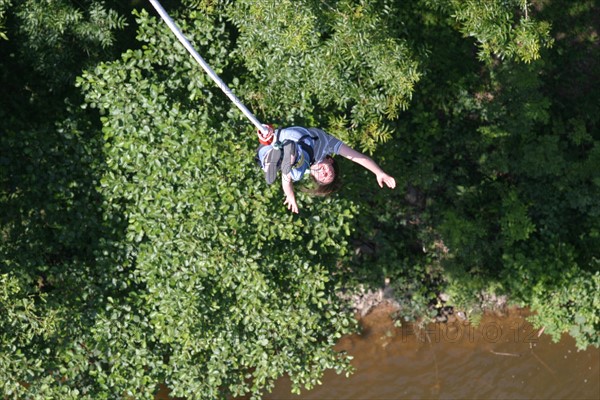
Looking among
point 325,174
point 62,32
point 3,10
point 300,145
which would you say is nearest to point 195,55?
point 300,145

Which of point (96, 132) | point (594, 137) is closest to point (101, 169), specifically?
point (96, 132)

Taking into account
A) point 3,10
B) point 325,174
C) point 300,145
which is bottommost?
point 325,174

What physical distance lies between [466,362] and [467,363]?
2cm

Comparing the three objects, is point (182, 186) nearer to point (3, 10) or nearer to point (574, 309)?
point (3, 10)

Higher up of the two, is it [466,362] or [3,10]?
[3,10]

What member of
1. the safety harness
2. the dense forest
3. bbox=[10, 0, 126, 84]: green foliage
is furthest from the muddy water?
bbox=[10, 0, 126, 84]: green foliage

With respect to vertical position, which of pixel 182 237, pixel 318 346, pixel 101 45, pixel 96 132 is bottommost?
pixel 318 346

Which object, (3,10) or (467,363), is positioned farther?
(467,363)

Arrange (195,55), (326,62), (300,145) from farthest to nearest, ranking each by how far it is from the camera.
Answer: (326,62)
(300,145)
(195,55)

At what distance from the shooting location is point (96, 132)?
8.20 meters

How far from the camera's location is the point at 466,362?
1085 centimetres

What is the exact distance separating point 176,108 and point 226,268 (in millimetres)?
1658

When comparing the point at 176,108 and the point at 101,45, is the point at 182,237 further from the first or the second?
the point at 101,45

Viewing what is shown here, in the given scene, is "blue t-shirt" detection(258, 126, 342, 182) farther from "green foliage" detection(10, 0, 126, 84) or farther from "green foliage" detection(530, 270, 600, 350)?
"green foliage" detection(530, 270, 600, 350)
